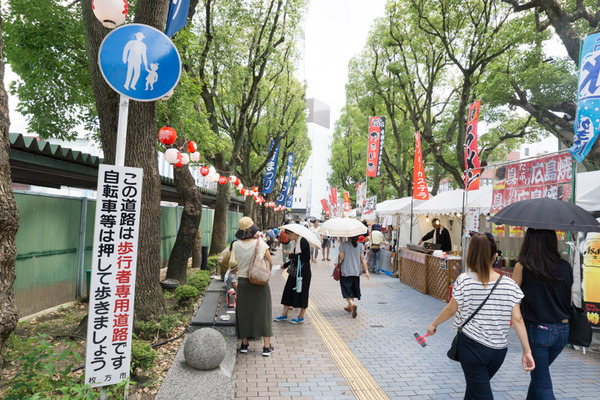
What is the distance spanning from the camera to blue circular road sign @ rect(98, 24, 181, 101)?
296 centimetres

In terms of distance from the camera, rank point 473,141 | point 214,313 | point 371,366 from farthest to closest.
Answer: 1. point 473,141
2. point 214,313
3. point 371,366

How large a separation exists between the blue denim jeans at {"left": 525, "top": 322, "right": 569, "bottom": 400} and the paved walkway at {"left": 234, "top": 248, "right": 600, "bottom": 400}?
1.14m

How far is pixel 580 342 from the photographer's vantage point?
338cm

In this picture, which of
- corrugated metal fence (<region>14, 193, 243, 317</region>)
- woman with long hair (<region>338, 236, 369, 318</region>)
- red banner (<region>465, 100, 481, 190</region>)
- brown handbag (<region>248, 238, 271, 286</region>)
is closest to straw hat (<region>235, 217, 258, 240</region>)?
brown handbag (<region>248, 238, 271, 286</region>)

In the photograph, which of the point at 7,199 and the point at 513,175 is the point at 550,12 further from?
the point at 7,199

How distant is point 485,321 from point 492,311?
91mm

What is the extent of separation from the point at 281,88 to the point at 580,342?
19.9 meters

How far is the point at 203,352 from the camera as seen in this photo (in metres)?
4.27

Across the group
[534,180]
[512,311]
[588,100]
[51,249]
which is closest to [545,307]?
[512,311]

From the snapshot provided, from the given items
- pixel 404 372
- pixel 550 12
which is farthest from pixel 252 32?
pixel 404 372

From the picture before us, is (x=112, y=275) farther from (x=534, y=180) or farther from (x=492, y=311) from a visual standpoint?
(x=534, y=180)

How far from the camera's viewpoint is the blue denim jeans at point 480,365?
Answer: 2.91 meters

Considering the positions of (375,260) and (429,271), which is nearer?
(429,271)

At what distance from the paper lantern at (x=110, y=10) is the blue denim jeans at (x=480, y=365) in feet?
12.8
